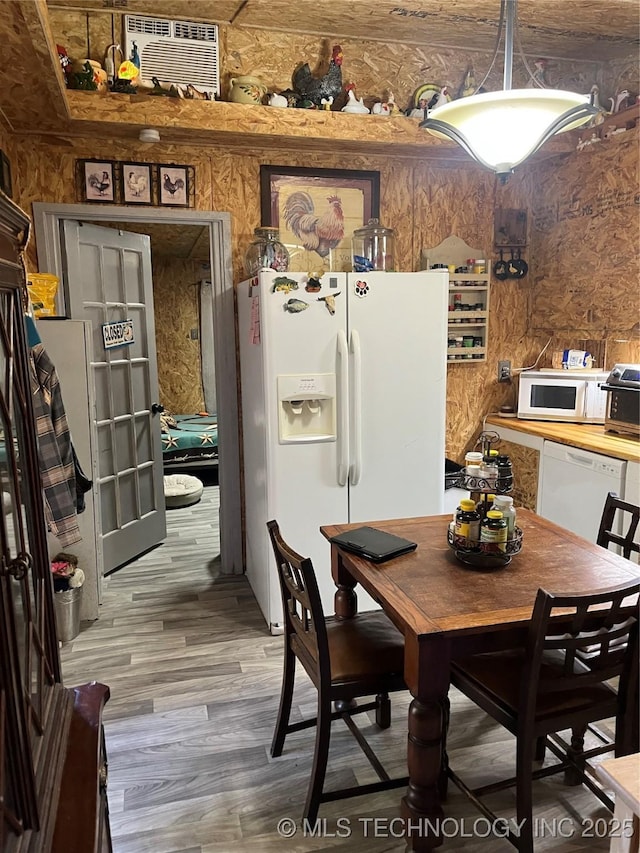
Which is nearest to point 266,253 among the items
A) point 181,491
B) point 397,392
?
point 397,392

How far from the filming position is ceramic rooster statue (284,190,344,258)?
365 cm

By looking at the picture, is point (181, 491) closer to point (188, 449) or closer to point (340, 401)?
point (188, 449)

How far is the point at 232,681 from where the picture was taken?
2795 mm

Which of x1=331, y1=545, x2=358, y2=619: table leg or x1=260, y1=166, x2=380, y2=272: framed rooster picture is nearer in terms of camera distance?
x1=331, y1=545, x2=358, y2=619: table leg

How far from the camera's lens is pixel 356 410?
3160 mm

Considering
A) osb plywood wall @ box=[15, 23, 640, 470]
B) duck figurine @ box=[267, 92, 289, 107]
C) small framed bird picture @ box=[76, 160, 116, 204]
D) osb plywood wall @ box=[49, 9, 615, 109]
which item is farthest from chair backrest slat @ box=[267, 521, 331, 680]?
osb plywood wall @ box=[49, 9, 615, 109]

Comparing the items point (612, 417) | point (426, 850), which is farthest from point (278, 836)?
point (612, 417)

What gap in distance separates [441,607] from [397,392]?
166 centimetres

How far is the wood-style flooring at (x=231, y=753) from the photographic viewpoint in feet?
6.36

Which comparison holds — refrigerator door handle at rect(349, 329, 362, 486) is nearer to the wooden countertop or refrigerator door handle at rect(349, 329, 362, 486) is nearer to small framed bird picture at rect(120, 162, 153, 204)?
the wooden countertop

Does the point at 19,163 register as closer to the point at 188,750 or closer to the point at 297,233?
the point at 297,233

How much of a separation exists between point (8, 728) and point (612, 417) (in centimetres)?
336

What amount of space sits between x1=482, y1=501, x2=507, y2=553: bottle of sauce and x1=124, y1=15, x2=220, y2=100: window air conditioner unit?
8.96 ft

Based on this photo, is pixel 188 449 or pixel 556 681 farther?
pixel 188 449
